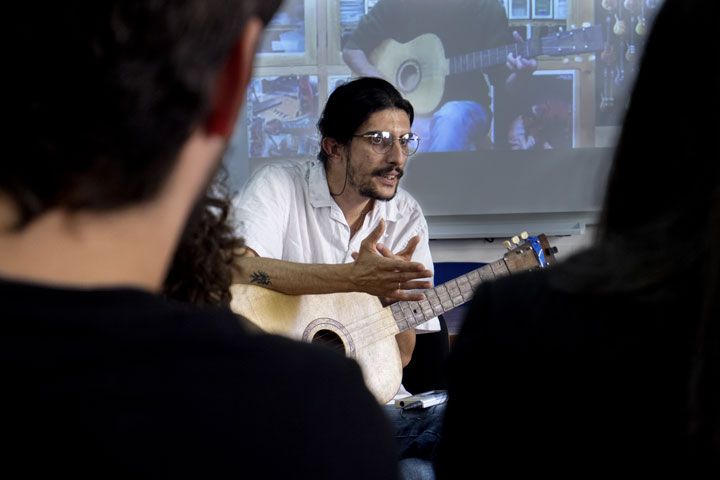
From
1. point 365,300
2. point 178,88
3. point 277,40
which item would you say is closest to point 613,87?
point 277,40

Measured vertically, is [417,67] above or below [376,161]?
above

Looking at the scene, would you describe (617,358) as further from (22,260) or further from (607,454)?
(22,260)

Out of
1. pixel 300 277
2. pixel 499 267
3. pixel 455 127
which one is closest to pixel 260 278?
pixel 300 277

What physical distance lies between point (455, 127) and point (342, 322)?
1617 mm

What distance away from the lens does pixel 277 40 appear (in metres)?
4.04

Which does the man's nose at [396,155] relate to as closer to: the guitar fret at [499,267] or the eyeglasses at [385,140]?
the eyeglasses at [385,140]

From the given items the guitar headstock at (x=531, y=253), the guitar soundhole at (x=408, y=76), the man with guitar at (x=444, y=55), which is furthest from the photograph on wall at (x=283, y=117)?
the guitar headstock at (x=531, y=253)

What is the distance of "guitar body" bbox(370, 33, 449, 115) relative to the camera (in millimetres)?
4012

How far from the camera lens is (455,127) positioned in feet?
13.2

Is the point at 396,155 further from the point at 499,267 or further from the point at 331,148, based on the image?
the point at 499,267

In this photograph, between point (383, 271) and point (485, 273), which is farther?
point (485, 273)

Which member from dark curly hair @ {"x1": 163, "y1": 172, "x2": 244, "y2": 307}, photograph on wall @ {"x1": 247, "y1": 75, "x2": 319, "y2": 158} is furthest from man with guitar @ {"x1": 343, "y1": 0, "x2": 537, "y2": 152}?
dark curly hair @ {"x1": 163, "y1": 172, "x2": 244, "y2": 307}

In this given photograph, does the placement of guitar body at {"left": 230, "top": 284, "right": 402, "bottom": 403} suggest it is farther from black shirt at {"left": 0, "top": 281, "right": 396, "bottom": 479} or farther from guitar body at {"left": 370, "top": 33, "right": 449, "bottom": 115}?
black shirt at {"left": 0, "top": 281, "right": 396, "bottom": 479}

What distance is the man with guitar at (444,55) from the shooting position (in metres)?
4.00
